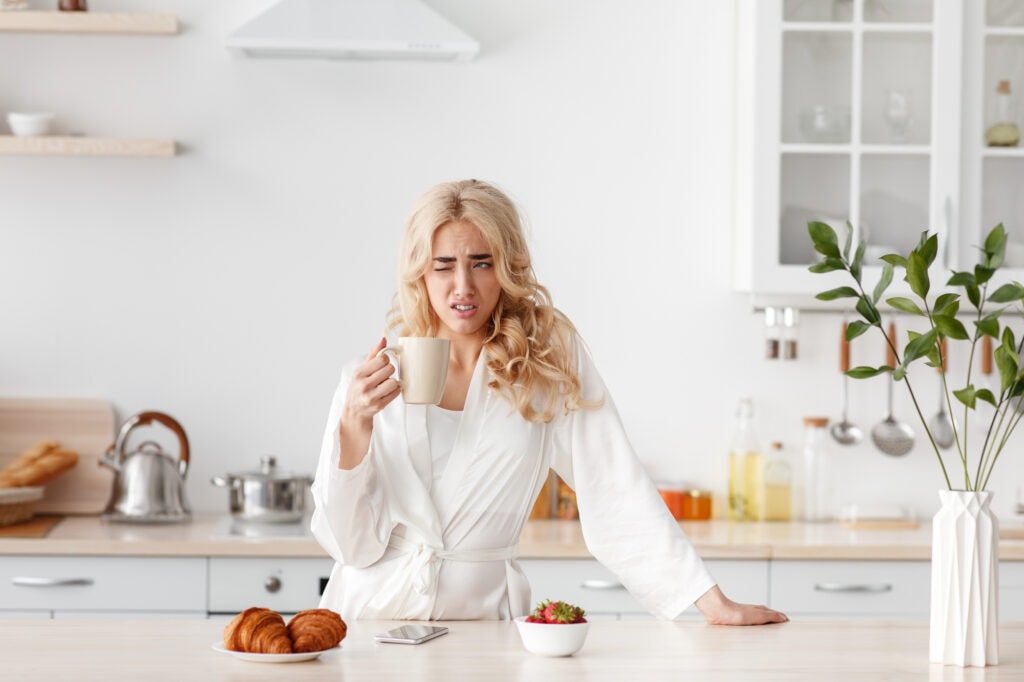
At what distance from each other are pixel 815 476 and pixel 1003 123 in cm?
109

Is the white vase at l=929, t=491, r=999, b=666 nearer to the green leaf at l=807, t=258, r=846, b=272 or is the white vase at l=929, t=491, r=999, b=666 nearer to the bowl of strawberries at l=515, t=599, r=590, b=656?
the green leaf at l=807, t=258, r=846, b=272

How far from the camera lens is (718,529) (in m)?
3.23

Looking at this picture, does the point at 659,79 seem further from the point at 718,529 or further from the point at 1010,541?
the point at 1010,541

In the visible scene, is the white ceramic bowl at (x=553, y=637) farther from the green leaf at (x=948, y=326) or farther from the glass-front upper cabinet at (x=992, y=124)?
the glass-front upper cabinet at (x=992, y=124)

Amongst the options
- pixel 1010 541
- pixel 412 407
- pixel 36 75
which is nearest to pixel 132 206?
pixel 36 75

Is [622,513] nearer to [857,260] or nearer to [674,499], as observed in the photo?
[857,260]

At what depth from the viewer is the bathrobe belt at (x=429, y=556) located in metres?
2.03

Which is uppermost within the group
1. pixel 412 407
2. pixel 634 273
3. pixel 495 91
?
pixel 495 91

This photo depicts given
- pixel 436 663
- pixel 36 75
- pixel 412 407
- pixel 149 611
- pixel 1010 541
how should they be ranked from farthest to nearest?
pixel 36 75
pixel 1010 541
pixel 149 611
pixel 412 407
pixel 436 663

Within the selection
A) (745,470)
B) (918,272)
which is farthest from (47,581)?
(918,272)

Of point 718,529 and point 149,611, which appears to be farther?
point 718,529

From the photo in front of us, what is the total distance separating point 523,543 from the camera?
2965 millimetres

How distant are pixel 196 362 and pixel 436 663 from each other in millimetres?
2049

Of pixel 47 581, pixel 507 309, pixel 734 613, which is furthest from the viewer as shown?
pixel 47 581
